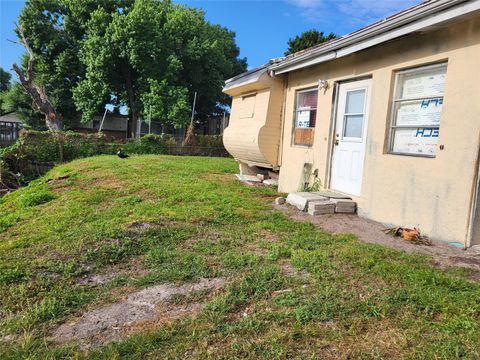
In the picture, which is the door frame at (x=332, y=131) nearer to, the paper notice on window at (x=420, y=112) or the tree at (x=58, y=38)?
the paper notice on window at (x=420, y=112)

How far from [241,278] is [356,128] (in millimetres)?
4155

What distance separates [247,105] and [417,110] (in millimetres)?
5567

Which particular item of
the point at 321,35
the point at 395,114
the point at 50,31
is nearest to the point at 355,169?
the point at 395,114

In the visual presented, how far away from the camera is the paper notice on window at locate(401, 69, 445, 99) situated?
4957 millimetres

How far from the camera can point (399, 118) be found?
5590 mm

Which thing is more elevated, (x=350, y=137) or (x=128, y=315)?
(x=350, y=137)

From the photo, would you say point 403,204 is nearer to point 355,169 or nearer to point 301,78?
point 355,169

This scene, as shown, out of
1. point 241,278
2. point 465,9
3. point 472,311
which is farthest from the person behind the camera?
point 465,9

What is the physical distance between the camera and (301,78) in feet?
26.9

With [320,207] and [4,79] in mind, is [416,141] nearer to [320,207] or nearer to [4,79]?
[320,207]

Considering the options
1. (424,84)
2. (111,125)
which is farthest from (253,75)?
(111,125)

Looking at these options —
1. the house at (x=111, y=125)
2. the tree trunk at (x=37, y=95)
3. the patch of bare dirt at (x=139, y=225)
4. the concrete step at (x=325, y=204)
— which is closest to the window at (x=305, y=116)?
the concrete step at (x=325, y=204)

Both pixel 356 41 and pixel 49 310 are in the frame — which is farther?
pixel 356 41

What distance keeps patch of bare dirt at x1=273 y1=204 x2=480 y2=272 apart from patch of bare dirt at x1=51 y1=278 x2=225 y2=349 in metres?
2.47
